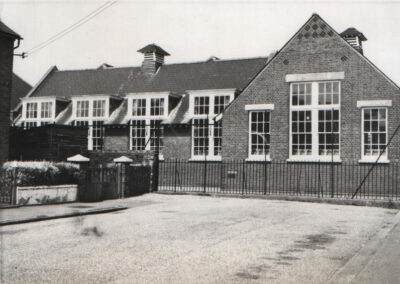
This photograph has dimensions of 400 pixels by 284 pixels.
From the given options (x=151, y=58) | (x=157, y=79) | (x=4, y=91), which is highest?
(x=151, y=58)

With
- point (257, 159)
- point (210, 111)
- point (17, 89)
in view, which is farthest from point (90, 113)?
point (257, 159)

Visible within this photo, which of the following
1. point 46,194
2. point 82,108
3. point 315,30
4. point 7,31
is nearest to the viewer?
point 46,194

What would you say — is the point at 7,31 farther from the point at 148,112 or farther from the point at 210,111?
the point at 210,111

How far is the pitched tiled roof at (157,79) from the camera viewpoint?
98.3 feet

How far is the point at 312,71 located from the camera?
72.4 ft

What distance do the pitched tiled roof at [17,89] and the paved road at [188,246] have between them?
27016 millimetres

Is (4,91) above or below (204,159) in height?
above

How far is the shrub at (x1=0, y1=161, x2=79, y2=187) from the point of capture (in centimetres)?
1453

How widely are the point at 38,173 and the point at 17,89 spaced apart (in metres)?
26.6

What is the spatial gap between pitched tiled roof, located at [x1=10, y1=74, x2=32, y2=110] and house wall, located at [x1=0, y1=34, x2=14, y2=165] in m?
15.3

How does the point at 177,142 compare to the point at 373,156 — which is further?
the point at 177,142

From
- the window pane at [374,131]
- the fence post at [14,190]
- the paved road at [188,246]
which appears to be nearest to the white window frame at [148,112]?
the window pane at [374,131]

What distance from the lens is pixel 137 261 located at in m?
7.07

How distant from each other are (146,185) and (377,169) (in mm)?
10049
